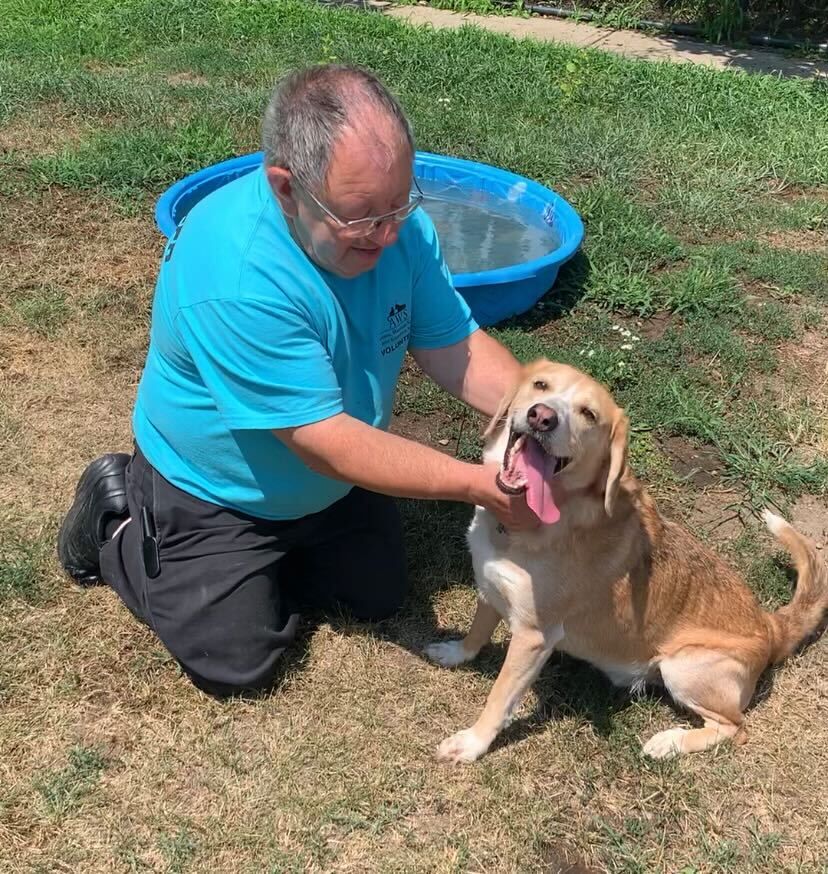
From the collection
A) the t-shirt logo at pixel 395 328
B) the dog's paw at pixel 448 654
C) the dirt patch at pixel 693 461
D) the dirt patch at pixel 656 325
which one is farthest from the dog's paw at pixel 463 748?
the dirt patch at pixel 656 325

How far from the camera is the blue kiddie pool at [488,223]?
487 cm

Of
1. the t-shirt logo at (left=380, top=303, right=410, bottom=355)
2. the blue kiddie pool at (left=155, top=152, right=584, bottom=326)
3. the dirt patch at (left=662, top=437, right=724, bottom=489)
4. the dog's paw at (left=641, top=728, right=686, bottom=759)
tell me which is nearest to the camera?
the t-shirt logo at (left=380, top=303, right=410, bottom=355)

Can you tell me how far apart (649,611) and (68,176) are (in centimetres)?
522

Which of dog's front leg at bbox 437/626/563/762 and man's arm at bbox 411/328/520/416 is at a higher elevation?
man's arm at bbox 411/328/520/416

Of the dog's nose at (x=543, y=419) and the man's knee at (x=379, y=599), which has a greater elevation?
the dog's nose at (x=543, y=419)

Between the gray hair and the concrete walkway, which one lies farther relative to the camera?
the concrete walkway

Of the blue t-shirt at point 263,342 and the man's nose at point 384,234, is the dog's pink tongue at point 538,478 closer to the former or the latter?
the blue t-shirt at point 263,342

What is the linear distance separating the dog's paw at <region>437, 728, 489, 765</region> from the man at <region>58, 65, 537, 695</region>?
0.67m

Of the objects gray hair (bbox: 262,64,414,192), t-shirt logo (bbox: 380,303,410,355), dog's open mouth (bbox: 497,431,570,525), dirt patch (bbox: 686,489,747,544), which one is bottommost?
dirt patch (bbox: 686,489,747,544)

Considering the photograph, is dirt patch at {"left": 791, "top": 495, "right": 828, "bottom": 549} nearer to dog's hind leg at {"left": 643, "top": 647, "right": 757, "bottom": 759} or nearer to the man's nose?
dog's hind leg at {"left": 643, "top": 647, "right": 757, "bottom": 759}

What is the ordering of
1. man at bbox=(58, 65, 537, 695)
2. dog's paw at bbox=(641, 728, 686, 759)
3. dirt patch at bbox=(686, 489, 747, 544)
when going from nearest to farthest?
man at bbox=(58, 65, 537, 695) → dog's paw at bbox=(641, 728, 686, 759) → dirt patch at bbox=(686, 489, 747, 544)

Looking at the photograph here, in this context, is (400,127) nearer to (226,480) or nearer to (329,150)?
(329,150)

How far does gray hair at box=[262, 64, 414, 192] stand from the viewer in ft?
7.61

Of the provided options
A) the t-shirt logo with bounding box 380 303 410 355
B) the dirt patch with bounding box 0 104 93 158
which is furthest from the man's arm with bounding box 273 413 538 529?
the dirt patch with bounding box 0 104 93 158
